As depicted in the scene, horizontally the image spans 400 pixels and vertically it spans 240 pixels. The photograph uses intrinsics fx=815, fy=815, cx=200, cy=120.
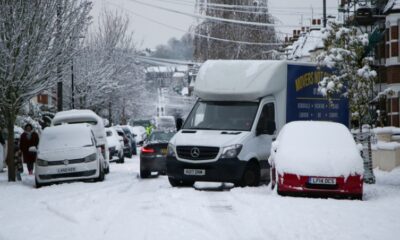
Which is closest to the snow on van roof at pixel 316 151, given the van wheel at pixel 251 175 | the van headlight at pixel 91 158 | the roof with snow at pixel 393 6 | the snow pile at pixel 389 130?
the van wheel at pixel 251 175

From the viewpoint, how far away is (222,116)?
19.4 metres

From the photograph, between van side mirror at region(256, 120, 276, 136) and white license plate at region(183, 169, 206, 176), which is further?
van side mirror at region(256, 120, 276, 136)

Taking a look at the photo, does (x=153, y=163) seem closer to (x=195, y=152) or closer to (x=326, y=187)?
(x=195, y=152)

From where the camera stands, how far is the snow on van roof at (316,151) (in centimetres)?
1570

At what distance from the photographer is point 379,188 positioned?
1964cm

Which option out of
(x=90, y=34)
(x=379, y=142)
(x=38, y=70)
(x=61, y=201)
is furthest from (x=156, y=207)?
(x=90, y=34)

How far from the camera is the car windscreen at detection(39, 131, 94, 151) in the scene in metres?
22.2

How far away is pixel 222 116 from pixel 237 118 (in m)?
0.36

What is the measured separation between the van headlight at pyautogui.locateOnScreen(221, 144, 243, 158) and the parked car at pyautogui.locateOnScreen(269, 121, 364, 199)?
153 centimetres

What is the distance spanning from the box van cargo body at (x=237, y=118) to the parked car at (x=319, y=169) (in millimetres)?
1802

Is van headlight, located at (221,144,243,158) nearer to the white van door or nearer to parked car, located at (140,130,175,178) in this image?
the white van door

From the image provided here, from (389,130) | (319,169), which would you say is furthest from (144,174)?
(319,169)

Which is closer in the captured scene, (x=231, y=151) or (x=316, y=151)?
(x=316, y=151)

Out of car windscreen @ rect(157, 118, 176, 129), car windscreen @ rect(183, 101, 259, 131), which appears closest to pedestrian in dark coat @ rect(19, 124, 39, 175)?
car windscreen @ rect(183, 101, 259, 131)
